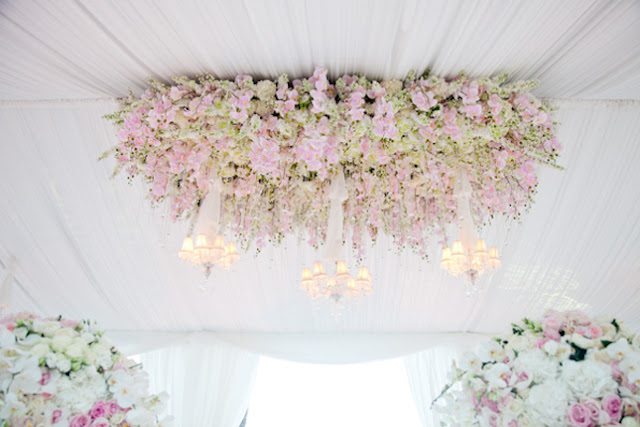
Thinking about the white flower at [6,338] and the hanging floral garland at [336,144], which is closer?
the white flower at [6,338]

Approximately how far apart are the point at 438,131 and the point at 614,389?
1471mm

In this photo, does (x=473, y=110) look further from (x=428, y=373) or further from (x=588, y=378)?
(x=428, y=373)

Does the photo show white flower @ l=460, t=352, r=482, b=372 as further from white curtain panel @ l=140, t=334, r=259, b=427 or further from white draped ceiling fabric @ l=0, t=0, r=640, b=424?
white curtain panel @ l=140, t=334, r=259, b=427

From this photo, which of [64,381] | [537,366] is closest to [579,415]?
[537,366]

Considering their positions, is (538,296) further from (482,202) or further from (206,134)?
(206,134)

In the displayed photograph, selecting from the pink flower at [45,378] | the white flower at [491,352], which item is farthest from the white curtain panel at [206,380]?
the white flower at [491,352]

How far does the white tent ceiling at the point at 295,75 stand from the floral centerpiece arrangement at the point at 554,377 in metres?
1.32

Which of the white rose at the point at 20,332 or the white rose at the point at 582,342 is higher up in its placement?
the white rose at the point at 582,342

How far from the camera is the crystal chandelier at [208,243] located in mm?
2570

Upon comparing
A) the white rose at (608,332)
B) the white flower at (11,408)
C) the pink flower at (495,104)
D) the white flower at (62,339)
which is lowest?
the white flower at (11,408)

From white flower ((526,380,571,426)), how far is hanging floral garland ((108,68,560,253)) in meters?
1.39

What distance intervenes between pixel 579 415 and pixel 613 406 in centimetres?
9

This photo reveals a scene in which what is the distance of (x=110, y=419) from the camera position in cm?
128

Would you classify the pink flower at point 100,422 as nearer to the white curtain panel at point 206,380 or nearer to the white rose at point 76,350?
the white rose at point 76,350
